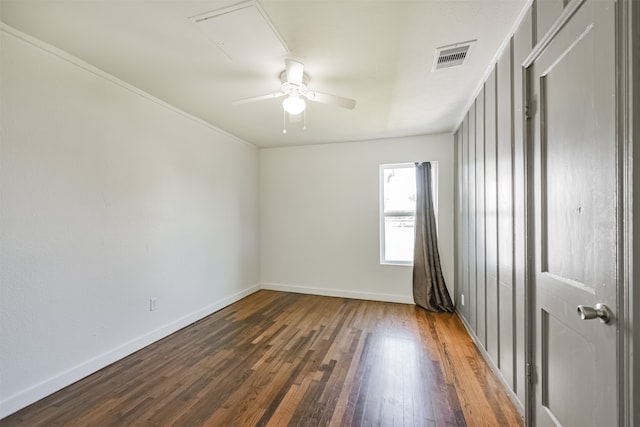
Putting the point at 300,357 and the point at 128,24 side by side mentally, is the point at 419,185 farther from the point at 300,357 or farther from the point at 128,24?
the point at 128,24

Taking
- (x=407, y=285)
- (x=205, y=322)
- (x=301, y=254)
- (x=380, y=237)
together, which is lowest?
(x=205, y=322)

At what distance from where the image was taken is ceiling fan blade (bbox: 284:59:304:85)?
1.81 meters

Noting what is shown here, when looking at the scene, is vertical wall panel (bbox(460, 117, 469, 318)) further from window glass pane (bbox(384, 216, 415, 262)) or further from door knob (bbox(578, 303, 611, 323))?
door knob (bbox(578, 303, 611, 323))

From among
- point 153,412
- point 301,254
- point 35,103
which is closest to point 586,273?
point 153,412

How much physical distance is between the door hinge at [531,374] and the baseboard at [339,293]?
2334 millimetres

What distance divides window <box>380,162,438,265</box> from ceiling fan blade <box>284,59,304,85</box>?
8.01 ft

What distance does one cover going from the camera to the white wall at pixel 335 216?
3791 millimetres

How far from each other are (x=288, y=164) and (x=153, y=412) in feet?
11.6

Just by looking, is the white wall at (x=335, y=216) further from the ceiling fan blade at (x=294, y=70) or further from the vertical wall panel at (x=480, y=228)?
the ceiling fan blade at (x=294, y=70)

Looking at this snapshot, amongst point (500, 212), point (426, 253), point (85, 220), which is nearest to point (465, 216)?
point (426, 253)

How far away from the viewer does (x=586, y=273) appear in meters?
1.03

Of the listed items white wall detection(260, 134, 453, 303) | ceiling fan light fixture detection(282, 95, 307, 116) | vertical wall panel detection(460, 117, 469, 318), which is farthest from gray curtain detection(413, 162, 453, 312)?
ceiling fan light fixture detection(282, 95, 307, 116)

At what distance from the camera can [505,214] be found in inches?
70.2

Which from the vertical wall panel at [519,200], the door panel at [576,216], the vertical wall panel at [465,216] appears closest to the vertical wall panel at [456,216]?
the vertical wall panel at [465,216]
